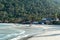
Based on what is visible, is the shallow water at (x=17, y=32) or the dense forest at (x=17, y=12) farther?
the dense forest at (x=17, y=12)

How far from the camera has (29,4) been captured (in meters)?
64.1

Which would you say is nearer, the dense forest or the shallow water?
the shallow water

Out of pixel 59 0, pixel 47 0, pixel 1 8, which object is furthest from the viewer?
pixel 59 0

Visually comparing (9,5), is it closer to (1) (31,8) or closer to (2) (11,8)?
(2) (11,8)

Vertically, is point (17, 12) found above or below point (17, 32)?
above

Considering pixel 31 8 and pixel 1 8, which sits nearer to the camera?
pixel 1 8

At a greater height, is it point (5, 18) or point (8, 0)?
point (8, 0)

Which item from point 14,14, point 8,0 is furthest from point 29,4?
point 14,14

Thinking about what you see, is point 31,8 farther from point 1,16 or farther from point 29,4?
point 1,16

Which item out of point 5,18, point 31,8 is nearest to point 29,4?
point 31,8

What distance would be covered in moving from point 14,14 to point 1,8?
3751mm

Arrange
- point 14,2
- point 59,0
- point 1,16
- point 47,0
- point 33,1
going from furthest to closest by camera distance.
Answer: point 59,0 → point 47,0 → point 33,1 → point 14,2 → point 1,16

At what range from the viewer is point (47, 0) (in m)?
78.1

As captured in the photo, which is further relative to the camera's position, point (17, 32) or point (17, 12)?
point (17, 12)
